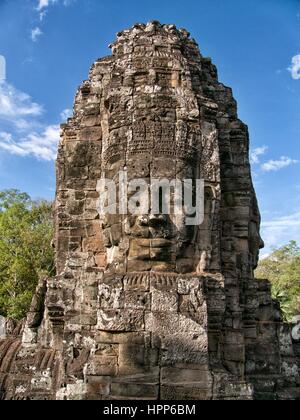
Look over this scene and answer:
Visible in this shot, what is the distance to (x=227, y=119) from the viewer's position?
7.72 metres

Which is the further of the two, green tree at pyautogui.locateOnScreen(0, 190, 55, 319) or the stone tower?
green tree at pyautogui.locateOnScreen(0, 190, 55, 319)

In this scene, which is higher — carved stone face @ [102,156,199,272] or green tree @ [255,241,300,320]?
green tree @ [255,241,300,320]

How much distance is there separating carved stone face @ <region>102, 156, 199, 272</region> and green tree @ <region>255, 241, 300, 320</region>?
16199 mm

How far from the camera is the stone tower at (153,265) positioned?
18.1 ft

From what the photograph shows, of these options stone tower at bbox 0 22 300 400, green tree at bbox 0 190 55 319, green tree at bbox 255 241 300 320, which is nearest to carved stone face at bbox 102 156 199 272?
stone tower at bbox 0 22 300 400

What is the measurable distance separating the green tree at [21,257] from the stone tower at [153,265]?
494 inches

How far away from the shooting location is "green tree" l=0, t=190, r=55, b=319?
65.2ft

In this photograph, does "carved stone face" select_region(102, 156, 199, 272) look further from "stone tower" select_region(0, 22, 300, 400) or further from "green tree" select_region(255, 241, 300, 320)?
"green tree" select_region(255, 241, 300, 320)

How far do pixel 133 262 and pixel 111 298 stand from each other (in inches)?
21.5

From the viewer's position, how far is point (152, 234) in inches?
238

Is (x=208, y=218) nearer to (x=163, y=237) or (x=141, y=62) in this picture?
(x=163, y=237)

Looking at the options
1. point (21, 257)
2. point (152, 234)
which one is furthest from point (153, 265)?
point (21, 257)

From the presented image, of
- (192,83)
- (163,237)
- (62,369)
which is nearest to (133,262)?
(163,237)

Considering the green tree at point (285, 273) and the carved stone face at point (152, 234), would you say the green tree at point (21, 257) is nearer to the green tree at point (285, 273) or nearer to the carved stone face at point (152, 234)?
the green tree at point (285, 273)
